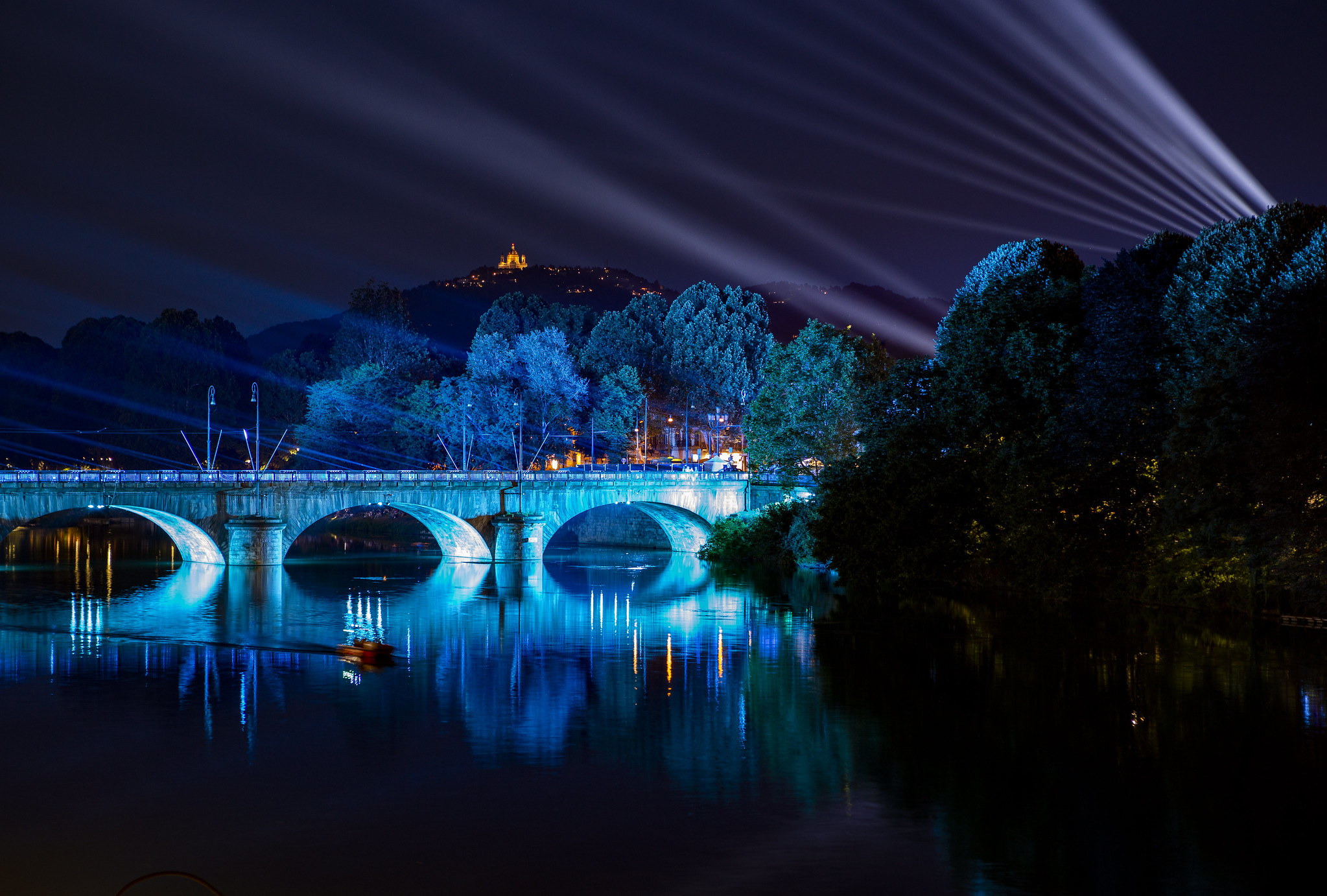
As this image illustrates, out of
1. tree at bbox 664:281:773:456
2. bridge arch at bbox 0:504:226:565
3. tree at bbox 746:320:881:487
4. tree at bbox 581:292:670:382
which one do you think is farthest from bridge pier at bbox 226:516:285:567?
tree at bbox 664:281:773:456

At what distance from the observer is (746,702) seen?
29250 mm

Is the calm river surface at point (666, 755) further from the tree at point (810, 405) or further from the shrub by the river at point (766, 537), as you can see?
the tree at point (810, 405)

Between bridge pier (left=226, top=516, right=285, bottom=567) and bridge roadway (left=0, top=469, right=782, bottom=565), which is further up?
bridge roadway (left=0, top=469, right=782, bottom=565)

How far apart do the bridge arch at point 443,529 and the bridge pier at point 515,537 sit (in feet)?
3.05

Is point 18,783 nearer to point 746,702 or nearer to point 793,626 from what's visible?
point 746,702

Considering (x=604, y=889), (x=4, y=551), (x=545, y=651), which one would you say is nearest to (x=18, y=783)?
(x=604, y=889)

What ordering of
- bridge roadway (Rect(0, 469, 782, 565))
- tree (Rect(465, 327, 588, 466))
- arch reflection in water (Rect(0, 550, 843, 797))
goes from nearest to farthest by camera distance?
arch reflection in water (Rect(0, 550, 843, 797)) → bridge roadway (Rect(0, 469, 782, 565)) → tree (Rect(465, 327, 588, 466))

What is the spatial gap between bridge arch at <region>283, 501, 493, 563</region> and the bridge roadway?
0.08 m

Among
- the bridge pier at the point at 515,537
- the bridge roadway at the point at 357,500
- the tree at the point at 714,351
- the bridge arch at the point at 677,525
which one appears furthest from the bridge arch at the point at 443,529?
the tree at the point at 714,351

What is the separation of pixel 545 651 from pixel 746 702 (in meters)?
9.87

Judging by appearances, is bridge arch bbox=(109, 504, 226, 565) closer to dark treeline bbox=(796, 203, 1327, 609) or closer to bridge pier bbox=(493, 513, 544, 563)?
bridge pier bbox=(493, 513, 544, 563)

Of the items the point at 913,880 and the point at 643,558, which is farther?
the point at 643,558

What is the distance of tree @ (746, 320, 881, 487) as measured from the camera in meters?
69.0

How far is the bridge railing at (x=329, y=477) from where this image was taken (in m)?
58.0
